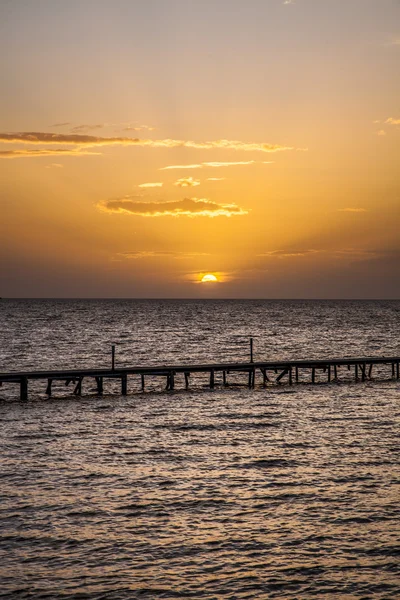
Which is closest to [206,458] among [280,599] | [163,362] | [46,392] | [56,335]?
[280,599]

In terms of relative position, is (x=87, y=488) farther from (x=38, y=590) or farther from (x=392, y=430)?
(x=392, y=430)

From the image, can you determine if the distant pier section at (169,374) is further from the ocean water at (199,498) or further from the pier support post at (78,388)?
the ocean water at (199,498)

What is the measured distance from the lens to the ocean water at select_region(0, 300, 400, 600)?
1429 centimetres

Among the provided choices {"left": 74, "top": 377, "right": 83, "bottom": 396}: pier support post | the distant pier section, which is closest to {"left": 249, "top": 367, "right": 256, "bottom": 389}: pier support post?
the distant pier section

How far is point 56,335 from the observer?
344ft

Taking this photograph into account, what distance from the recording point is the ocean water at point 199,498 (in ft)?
46.9

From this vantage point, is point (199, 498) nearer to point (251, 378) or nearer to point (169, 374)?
point (169, 374)

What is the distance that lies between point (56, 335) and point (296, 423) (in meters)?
78.1

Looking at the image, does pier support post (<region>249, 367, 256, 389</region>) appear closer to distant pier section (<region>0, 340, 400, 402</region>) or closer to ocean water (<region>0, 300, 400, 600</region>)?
distant pier section (<region>0, 340, 400, 402</region>)

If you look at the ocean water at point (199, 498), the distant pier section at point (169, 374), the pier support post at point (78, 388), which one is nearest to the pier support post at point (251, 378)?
the distant pier section at point (169, 374)

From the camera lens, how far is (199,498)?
1938 cm

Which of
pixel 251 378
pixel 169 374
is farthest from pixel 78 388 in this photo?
pixel 251 378

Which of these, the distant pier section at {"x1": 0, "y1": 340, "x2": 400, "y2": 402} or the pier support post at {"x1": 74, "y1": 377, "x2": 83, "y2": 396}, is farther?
the pier support post at {"x1": 74, "y1": 377, "x2": 83, "y2": 396}

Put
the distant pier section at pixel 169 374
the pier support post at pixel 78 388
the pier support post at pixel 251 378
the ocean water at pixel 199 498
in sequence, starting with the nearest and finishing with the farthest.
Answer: the ocean water at pixel 199 498
the distant pier section at pixel 169 374
the pier support post at pixel 78 388
the pier support post at pixel 251 378
